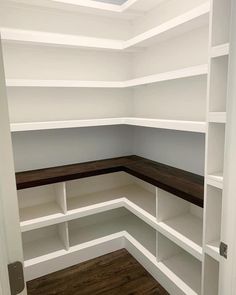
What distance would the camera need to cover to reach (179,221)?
6.14ft

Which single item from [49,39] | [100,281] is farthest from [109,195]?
[49,39]

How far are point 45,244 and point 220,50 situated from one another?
216 cm

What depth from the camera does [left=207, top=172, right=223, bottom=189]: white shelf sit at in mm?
1139

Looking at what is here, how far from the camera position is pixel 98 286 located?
6.31ft

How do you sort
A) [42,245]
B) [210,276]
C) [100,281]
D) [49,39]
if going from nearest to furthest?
[210,276], [49,39], [100,281], [42,245]

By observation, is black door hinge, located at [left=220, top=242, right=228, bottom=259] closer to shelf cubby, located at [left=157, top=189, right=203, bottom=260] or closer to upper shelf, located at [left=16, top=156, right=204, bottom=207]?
upper shelf, located at [left=16, top=156, right=204, bottom=207]

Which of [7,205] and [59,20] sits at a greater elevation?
Answer: [59,20]

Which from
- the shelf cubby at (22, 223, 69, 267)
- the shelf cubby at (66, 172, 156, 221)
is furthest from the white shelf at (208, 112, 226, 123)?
the shelf cubby at (22, 223, 69, 267)

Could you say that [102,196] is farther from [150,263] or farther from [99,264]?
[150,263]

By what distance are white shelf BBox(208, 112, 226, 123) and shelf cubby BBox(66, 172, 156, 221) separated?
1074mm

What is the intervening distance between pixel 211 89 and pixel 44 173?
4.99 feet

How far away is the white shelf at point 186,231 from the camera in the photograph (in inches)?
60.0

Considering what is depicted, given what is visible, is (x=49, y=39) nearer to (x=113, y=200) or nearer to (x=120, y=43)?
(x=120, y=43)

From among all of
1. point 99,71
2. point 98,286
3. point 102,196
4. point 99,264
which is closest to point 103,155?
point 102,196
